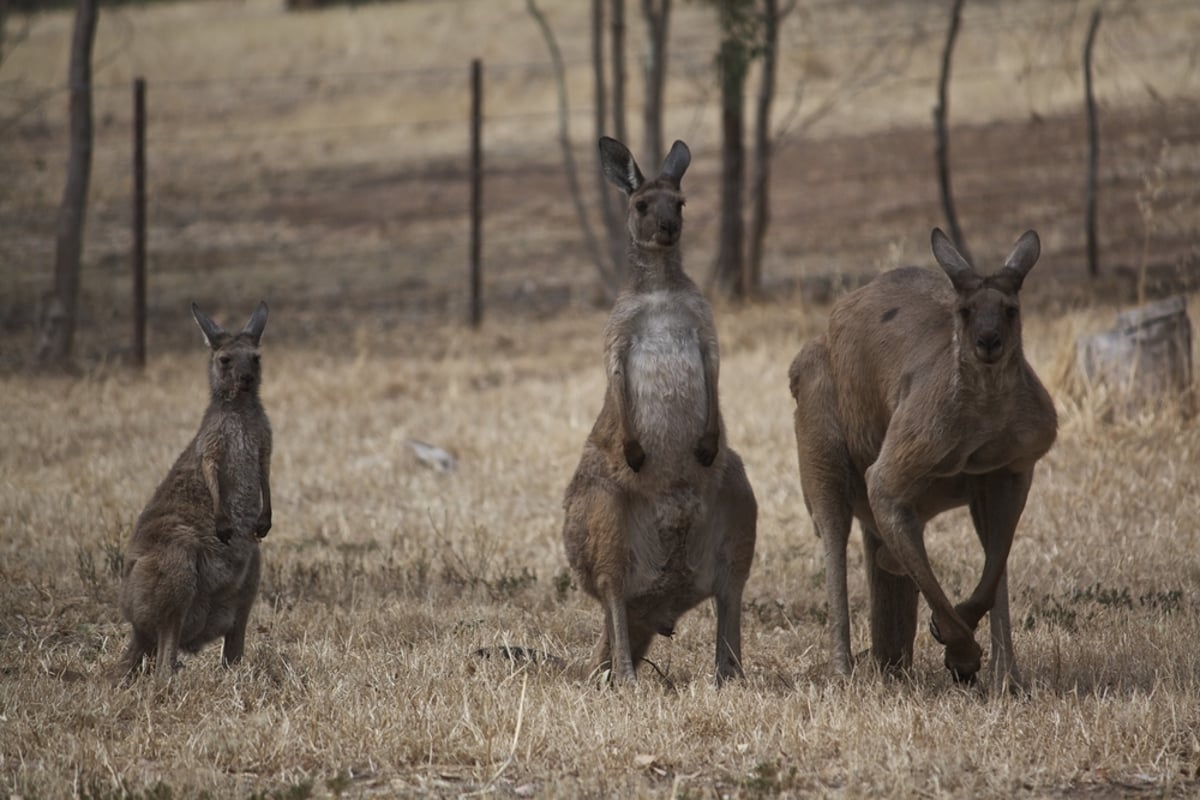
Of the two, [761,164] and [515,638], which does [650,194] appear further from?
[761,164]

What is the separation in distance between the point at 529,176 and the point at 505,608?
63.3 ft

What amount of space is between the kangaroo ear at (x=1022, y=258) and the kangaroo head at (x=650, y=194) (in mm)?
1160

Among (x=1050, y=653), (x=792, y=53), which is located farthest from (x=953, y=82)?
(x=1050, y=653)

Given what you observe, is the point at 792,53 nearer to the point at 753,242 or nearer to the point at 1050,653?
the point at 753,242

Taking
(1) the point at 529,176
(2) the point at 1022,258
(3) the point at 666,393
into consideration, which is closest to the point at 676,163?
(3) the point at 666,393

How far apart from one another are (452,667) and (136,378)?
26.2 feet

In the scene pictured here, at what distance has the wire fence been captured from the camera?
685 inches

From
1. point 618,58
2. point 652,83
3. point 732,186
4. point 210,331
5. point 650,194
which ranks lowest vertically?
point 210,331

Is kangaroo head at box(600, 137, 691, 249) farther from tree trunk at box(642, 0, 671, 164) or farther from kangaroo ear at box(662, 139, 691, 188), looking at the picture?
tree trunk at box(642, 0, 671, 164)

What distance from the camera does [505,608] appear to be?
22.2 feet

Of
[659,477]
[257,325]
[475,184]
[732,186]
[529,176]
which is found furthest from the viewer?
[529,176]

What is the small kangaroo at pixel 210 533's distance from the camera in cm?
548

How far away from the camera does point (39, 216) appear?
20734 millimetres

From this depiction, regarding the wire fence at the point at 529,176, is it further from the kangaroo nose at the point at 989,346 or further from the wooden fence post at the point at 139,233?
the kangaroo nose at the point at 989,346
